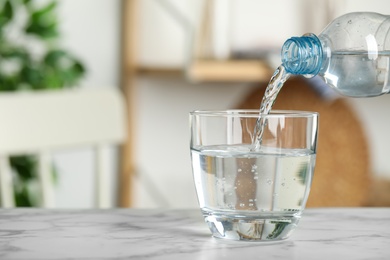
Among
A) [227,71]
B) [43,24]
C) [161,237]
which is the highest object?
[43,24]

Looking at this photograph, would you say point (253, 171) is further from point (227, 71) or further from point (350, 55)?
point (227, 71)

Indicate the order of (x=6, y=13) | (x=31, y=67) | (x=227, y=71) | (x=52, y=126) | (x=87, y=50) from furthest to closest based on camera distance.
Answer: (x=87, y=50)
(x=227, y=71)
(x=31, y=67)
(x=6, y=13)
(x=52, y=126)

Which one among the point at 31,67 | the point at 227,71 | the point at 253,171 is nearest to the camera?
the point at 253,171

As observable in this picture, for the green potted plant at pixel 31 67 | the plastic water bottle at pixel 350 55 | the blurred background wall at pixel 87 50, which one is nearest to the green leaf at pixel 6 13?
the green potted plant at pixel 31 67

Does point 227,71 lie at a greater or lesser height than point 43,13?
lesser

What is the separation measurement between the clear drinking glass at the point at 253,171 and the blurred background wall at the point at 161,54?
5.73 feet

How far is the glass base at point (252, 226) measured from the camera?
2.34ft

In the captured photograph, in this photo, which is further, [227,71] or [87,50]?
[87,50]

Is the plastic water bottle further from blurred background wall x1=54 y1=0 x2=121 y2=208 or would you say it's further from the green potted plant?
blurred background wall x1=54 y1=0 x2=121 y2=208

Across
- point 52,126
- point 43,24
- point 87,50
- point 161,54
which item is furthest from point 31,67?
point 52,126

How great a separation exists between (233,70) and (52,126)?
3.49 ft

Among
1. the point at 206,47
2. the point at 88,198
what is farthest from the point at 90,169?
the point at 206,47

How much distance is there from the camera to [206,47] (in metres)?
2.45

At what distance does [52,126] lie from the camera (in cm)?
133
